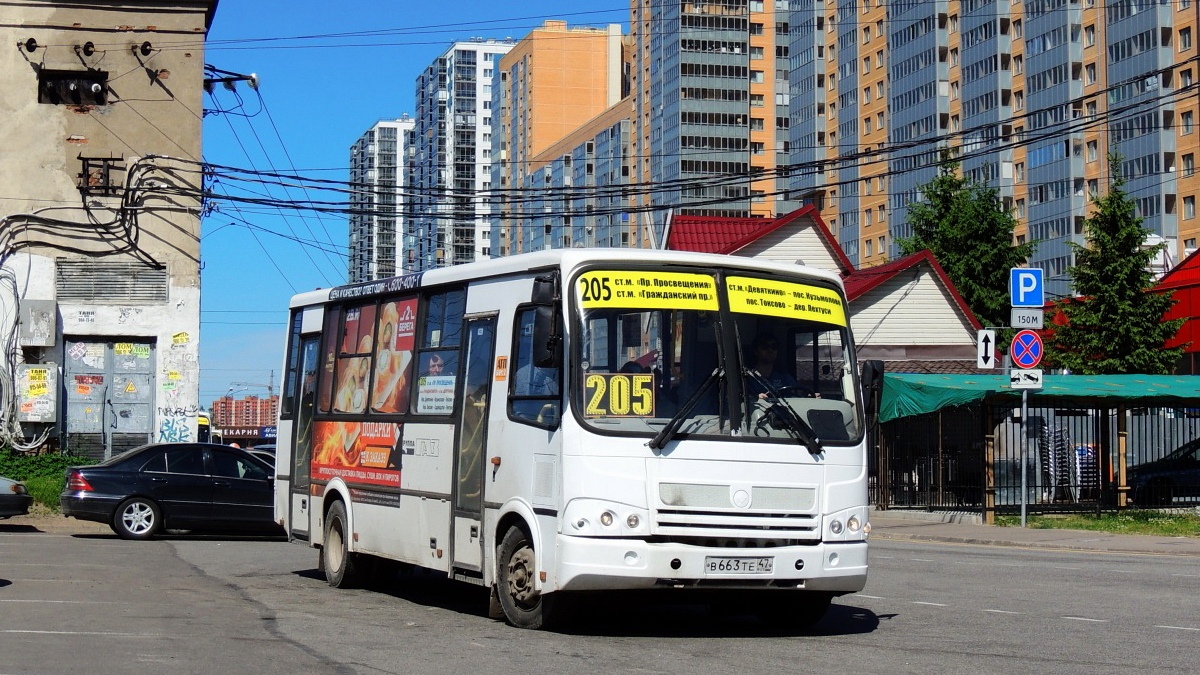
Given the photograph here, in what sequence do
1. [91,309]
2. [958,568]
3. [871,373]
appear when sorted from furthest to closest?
[91,309] < [958,568] < [871,373]

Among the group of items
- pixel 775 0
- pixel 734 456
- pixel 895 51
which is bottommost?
pixel 734 456

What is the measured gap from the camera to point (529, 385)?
37.7 feet

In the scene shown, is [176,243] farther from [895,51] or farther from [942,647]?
[895,51]

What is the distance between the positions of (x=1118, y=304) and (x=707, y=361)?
1509 inches

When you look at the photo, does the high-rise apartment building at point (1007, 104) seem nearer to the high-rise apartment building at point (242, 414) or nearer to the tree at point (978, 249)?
the tree at point (978, 249)

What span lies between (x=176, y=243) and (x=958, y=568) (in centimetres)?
2008

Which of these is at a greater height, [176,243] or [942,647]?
[176,243]

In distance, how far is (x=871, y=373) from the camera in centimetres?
1172

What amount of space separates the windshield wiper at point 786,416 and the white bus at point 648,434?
0.01m

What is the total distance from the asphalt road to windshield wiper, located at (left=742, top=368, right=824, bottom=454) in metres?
1.42

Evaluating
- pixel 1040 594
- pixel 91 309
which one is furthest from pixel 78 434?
pixel 1040 594

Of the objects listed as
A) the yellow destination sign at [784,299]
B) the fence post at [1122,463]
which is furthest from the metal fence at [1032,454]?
the yellow destination sign at [784,299]

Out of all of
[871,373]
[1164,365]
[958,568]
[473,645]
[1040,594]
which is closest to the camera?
[473,645]

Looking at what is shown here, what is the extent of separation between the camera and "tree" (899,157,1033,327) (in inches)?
2087
